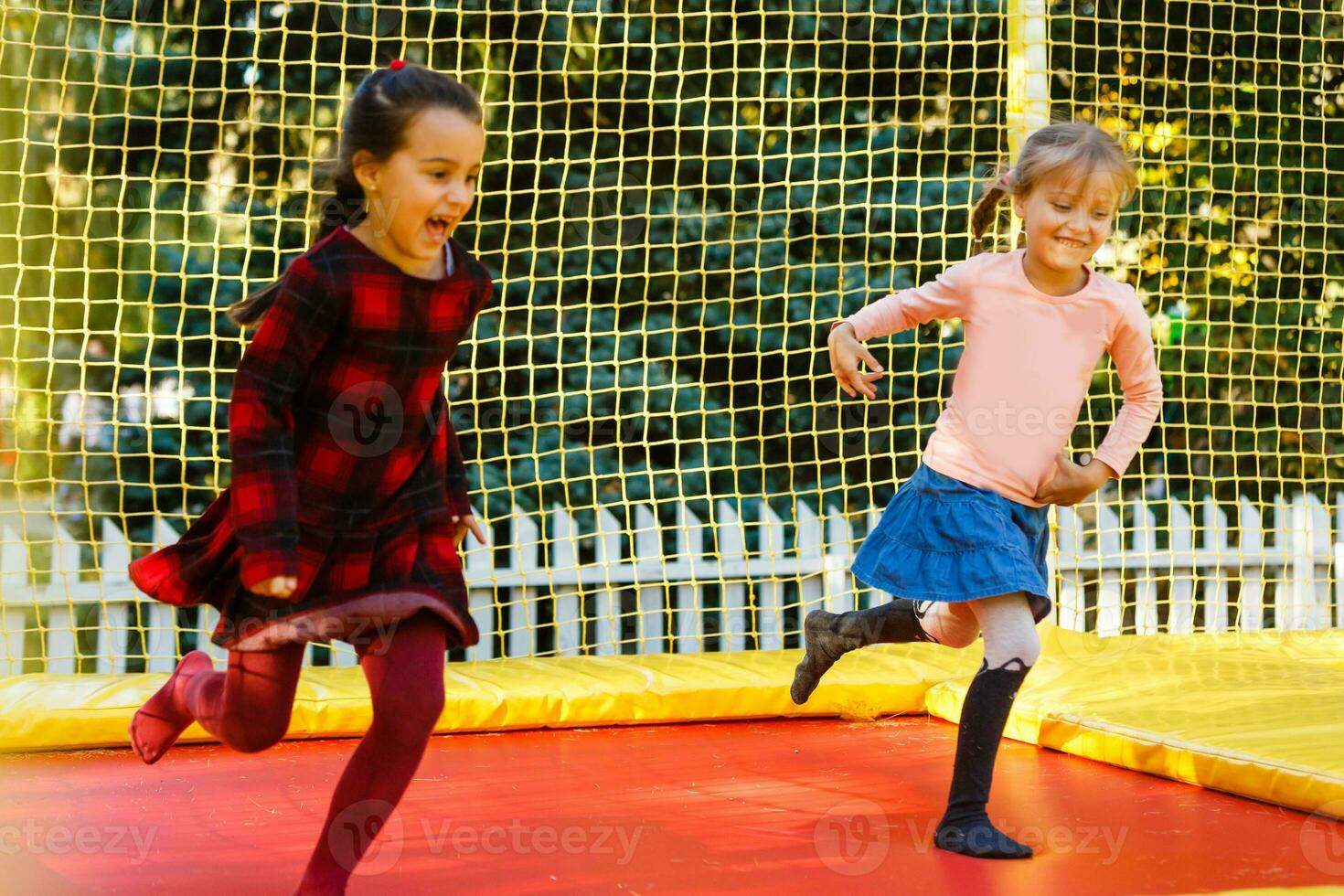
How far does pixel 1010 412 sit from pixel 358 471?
1101 millimetres

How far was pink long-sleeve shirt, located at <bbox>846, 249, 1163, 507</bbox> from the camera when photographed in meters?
2.32

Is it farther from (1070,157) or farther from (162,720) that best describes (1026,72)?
(162,720)

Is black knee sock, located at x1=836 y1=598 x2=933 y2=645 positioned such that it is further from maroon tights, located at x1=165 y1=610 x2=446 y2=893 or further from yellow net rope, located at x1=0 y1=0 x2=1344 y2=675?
yellow net rope, located at x1=0 y1=0 x2=1344 y2=675

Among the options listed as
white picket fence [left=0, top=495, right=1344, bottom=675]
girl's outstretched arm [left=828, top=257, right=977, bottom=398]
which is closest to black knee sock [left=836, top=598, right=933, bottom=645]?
girl's outstretched arm [left=828, top=257, right=977, bottom=398]

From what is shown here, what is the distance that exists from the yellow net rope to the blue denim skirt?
1611 millimetres

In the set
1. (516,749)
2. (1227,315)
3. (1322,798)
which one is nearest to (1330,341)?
(1227,315)

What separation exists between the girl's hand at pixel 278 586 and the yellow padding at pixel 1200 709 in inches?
68.4

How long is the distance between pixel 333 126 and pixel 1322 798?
10.9 feet

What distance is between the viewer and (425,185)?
1.78m

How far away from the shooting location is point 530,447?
4527mm

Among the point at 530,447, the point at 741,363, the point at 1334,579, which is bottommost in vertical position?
the point at 1334,579

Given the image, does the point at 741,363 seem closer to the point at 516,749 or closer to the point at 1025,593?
the point at 516,749

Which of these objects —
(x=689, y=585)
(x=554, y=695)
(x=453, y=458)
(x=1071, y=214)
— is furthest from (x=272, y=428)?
(x=689, y=585)

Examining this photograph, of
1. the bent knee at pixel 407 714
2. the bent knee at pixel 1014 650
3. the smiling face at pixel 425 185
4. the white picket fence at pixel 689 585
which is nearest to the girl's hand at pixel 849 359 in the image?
the bent knee at pixel 1014 650
